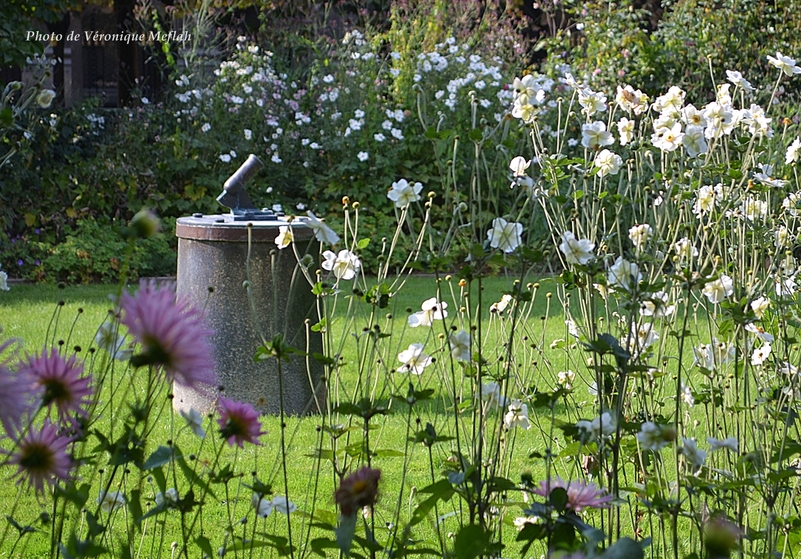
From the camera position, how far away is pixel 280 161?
8.25 metres

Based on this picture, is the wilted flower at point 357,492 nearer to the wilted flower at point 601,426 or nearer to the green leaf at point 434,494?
the green leaf at point 434,494

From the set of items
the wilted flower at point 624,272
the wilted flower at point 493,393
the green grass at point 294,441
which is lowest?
the green grass at point 294,441

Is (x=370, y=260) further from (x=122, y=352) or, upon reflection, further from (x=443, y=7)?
(x=122, y=352)

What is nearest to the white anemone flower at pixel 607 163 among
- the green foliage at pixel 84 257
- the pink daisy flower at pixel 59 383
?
the pink daisy flower at pixel 59 383

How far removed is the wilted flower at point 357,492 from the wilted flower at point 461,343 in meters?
0.69

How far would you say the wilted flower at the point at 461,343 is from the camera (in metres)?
1.75

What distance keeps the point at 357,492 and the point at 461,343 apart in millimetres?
754

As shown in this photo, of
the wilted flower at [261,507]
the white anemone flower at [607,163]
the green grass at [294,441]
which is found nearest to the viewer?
the wilted flower at [261,507]

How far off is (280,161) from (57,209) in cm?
178

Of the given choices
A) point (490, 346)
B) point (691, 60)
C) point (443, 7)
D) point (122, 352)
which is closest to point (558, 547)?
point (122, 352)

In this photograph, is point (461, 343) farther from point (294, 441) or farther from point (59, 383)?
point (294, 441)

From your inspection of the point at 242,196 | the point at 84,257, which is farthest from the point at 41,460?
the point at 84,257

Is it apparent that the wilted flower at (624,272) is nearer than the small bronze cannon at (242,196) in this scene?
Yes

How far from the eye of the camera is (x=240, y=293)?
12.6 ft
